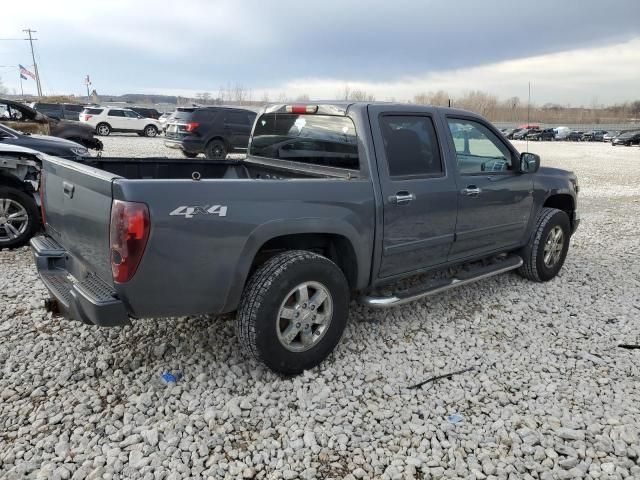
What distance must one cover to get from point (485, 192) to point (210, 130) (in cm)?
1161

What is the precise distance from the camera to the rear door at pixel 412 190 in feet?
11.8

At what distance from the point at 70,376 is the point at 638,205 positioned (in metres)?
12.1

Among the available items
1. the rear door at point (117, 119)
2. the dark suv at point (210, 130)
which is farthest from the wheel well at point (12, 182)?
the rear door at point (117, 119)

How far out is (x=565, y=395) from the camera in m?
3.21

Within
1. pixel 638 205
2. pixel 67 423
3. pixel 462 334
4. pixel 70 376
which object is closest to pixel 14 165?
pixel 70 376

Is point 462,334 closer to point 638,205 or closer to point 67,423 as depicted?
point 67,423

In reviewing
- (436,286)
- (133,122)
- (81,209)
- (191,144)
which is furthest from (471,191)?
(133,122)

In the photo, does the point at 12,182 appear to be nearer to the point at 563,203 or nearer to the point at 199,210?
the point at 199,210

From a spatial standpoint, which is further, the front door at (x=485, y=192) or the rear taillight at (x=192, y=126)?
the rear taillight at (x=192, y=126)

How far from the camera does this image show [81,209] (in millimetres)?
2982

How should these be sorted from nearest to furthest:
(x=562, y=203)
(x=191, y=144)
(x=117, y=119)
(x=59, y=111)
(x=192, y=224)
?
(x=192, y=224), (x=562, y=203), (x=191, y=144), (x=117, y=119), (x=59, y=111)

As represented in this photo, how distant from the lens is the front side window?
13.9 feet

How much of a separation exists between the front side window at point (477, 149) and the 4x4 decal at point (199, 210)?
7.25 ft

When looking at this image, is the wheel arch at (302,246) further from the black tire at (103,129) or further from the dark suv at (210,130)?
the black tire at (103,129)
